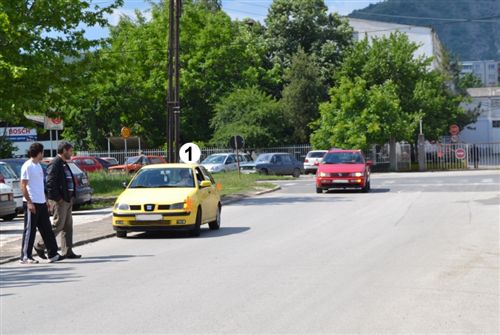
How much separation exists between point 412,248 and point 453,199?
13.1 meters

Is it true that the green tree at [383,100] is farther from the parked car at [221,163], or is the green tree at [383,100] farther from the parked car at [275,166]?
the parked car at [221,163]

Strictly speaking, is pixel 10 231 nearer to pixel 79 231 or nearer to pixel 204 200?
pixel 79 231

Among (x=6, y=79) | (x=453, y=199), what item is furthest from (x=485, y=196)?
(x=6, y=79)

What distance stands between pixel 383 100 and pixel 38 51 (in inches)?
1297

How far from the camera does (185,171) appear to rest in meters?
18.3

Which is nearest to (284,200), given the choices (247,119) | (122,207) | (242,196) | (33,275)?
(242,196)

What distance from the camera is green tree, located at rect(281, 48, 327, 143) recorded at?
2473 inches

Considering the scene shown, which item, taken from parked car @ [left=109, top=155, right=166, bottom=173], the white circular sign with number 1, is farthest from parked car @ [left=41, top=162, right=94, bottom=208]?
parked car @ [left=109, top=155, right=166, bottom=173]

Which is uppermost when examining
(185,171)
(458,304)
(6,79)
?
(6,79)

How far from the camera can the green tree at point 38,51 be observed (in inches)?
1038

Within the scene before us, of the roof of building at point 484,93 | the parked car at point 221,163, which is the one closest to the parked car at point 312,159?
the parked car at point 221,163

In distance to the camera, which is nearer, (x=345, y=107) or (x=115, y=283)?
(x=115, y=283)

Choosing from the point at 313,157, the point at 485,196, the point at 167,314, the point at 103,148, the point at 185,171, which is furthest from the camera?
the point at 103,148

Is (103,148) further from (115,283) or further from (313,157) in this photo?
(115,283)
